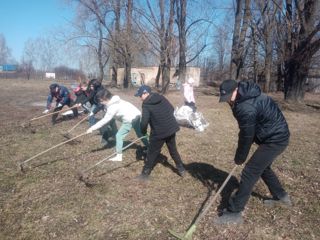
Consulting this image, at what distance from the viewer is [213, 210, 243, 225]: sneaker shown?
12.9 feet

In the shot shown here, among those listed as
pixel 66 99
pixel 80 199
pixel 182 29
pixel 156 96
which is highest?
pixel 182 29

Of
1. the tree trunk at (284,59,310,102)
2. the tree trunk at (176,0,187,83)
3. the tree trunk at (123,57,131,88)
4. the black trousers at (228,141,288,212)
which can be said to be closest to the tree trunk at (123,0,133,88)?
the tree trunk at (123,57,131,88)

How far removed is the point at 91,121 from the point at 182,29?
12570mm

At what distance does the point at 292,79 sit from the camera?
14961mm

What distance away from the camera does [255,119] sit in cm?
354

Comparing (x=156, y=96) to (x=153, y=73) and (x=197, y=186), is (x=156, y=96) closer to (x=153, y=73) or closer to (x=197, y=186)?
(x=197, y=186)

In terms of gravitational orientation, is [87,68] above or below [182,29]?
below

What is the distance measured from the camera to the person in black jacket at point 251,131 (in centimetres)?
350

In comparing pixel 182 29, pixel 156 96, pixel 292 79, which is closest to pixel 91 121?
pixel 156 96

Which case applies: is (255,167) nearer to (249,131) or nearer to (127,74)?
(249,131)

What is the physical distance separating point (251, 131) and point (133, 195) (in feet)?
6.96

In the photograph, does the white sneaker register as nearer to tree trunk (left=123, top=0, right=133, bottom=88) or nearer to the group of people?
the group of people

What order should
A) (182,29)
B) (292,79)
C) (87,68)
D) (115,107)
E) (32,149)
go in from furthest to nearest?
(87,68), (182,29), (292,79), (32,149), (115,107)

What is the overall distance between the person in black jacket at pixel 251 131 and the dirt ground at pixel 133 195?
0.46 m
